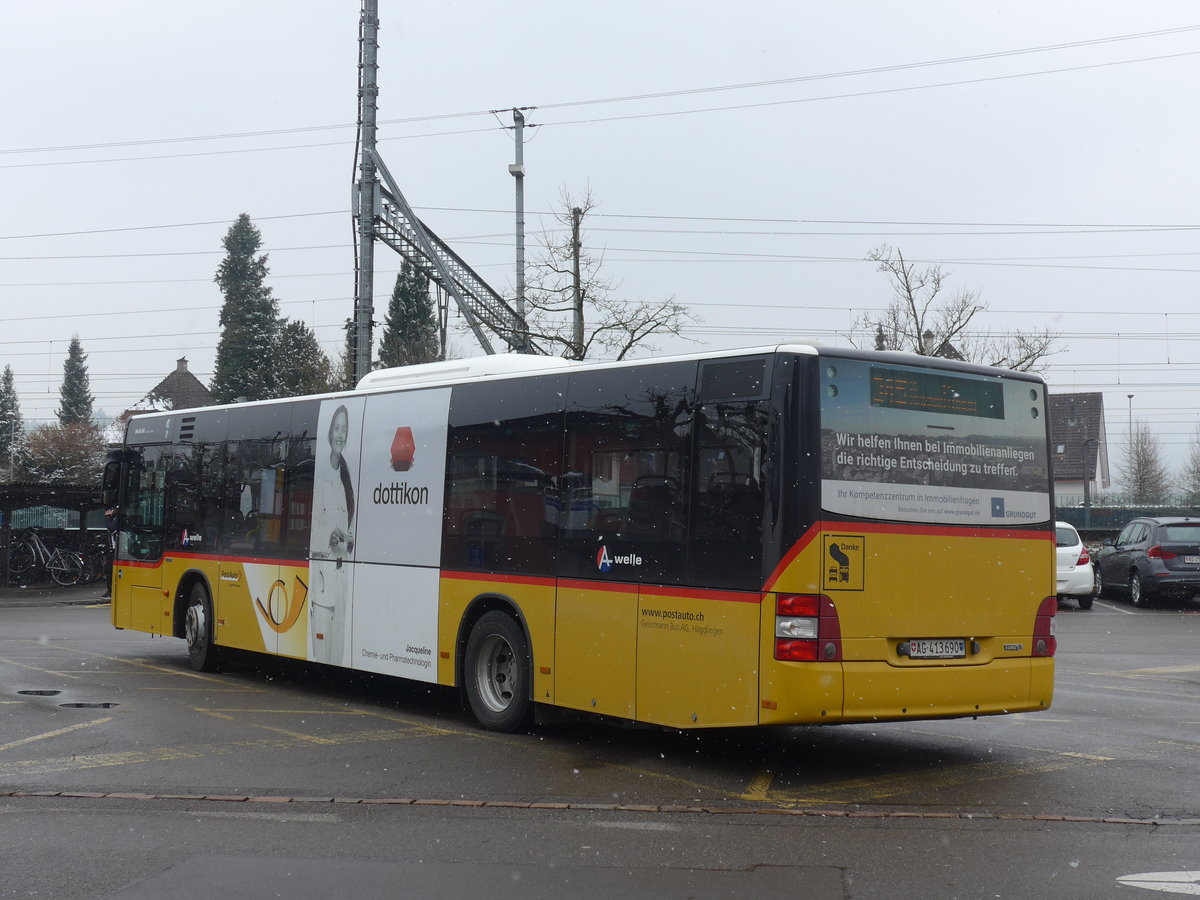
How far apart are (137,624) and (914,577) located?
10.9m

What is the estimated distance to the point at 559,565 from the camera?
10.1m

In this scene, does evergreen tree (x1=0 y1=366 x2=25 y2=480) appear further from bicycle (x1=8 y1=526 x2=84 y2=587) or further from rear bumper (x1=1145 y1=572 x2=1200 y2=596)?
rear bumper (x1=1145 y1=572 x2=1200 y2=596)

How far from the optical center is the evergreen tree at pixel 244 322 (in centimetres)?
7519

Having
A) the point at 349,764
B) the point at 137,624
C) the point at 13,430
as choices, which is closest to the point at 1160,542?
the point at 137,624

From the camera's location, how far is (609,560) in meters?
9.60

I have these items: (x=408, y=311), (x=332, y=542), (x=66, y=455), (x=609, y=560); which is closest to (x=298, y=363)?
(x=408, y=311)

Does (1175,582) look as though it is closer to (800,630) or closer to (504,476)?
(504,476)

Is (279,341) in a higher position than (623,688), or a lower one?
higher

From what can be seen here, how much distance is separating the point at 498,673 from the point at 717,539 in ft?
9.83

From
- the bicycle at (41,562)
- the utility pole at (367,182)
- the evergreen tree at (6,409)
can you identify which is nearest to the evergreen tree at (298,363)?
the bicycle at (41,562)

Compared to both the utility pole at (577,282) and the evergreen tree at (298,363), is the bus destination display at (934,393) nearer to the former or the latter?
the utility pole at (577,282)

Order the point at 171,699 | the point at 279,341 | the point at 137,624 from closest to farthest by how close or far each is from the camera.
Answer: the point at 171,699 → the point at 137,624 → the point at 279,341

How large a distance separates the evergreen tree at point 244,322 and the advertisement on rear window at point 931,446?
215 ft

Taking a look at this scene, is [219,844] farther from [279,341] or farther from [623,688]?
[279,341]
